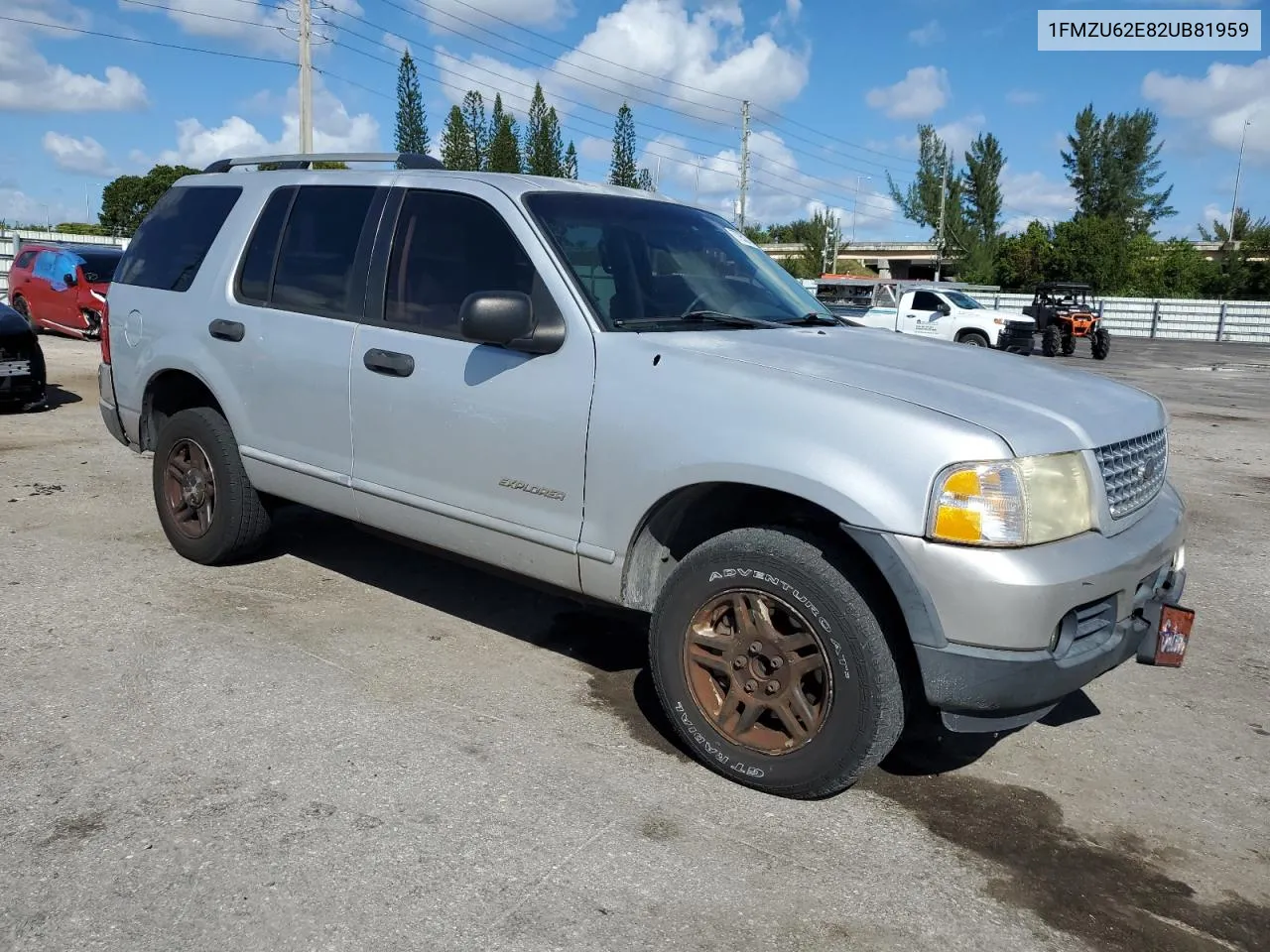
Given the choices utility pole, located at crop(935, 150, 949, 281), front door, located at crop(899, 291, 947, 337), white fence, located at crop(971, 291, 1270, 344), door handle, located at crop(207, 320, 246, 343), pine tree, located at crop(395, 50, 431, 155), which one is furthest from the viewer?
utility pole, located at crop(935, 150, 949, 281)

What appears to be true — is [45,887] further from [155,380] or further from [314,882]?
[155,380]

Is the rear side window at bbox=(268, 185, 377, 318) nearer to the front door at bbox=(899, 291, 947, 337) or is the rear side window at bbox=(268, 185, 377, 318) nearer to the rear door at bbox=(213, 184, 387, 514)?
the rear door at bbox=(213, 184, 387, 514)

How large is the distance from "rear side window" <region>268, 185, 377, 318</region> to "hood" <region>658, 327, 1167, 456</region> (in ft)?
5.13

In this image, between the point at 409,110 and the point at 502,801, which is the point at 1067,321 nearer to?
the point at 502,801

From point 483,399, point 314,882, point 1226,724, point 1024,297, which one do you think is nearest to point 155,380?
point 483,399

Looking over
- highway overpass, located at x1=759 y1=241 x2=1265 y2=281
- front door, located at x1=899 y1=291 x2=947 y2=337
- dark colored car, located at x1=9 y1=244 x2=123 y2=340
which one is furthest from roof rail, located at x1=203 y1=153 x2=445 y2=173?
highway overpass, located at x1=759 y1=241 x2=1265 y2=281

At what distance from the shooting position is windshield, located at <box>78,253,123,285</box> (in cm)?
1720

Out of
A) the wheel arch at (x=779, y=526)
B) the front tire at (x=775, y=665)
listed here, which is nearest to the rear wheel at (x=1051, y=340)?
the wheel arch at (x=779, y=526)

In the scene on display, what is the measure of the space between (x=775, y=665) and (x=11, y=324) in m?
9.61

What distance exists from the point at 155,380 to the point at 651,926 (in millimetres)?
4019

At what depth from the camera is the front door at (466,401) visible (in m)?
3.73

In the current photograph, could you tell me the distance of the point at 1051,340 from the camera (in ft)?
80.3

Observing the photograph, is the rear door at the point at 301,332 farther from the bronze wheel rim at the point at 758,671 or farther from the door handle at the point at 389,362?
the bronze wheel rim at the point at 758,671

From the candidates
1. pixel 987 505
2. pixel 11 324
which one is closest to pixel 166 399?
pixel 987 505
